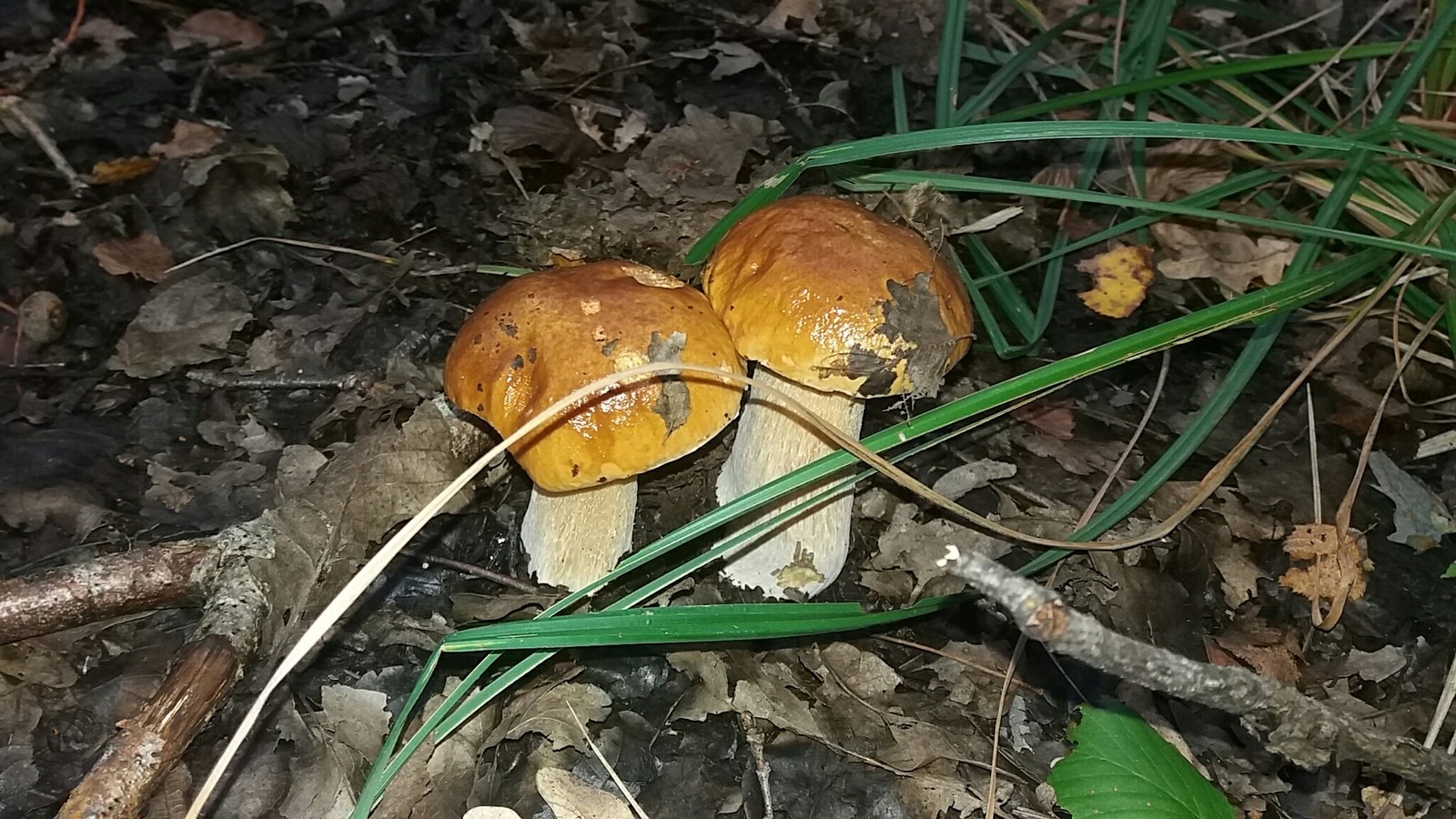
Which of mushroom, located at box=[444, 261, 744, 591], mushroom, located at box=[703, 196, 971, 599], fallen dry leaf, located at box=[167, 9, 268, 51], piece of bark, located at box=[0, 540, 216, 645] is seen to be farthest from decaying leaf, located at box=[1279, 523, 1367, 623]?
fallen dry leaf, located at box=[167, 9, 268, 51]

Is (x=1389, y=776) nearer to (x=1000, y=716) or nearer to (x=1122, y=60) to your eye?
(x=1000, y=716)

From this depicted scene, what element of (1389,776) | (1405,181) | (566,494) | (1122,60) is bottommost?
(1389,776)

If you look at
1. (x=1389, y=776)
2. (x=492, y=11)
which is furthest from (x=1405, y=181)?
(x=492, y=11)

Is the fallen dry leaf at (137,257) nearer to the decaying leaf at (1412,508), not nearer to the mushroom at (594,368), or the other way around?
the mushroom at (594,368)

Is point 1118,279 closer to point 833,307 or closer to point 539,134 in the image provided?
point 833,307

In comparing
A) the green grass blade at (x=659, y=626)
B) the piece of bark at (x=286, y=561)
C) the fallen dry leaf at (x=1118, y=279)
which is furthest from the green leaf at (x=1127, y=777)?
the fallen dry leaf at (x=1118, y=279)
